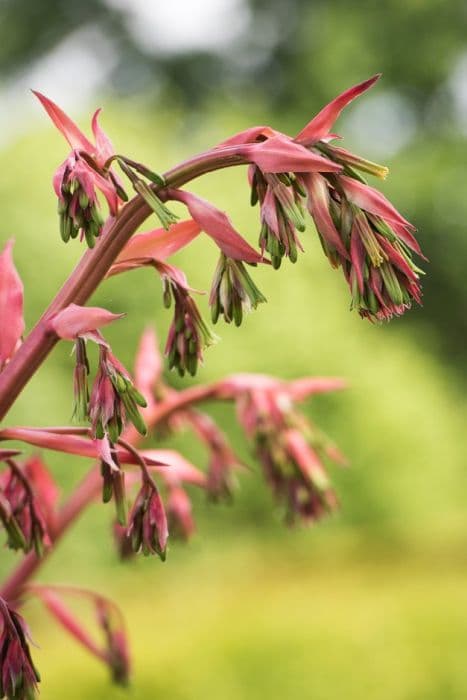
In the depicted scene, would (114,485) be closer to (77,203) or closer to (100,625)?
(77,203)

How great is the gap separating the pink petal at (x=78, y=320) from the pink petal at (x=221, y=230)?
0.07m

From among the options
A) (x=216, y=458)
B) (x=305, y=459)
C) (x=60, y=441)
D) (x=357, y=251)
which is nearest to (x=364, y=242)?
(x=357, y=251)

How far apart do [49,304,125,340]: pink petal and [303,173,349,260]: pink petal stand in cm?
12

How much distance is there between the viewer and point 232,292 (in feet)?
2.03

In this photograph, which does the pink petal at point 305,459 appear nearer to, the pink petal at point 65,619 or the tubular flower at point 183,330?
the pink petal at point 65,619

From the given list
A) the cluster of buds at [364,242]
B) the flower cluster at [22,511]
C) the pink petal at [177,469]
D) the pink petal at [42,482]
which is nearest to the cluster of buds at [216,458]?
the pink petal at [177,469]

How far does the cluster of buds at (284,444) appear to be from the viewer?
1040 millimetres

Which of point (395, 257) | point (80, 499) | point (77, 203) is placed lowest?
point (80, 499)

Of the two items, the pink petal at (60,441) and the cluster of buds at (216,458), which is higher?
the pink petal at (60,441)

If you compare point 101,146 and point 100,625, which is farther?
point 100,625

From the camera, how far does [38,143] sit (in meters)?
4.62

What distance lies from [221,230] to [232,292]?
0.04m

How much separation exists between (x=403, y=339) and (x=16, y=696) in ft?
18.2

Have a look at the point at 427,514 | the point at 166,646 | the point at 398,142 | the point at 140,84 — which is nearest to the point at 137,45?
the point at 140,84
